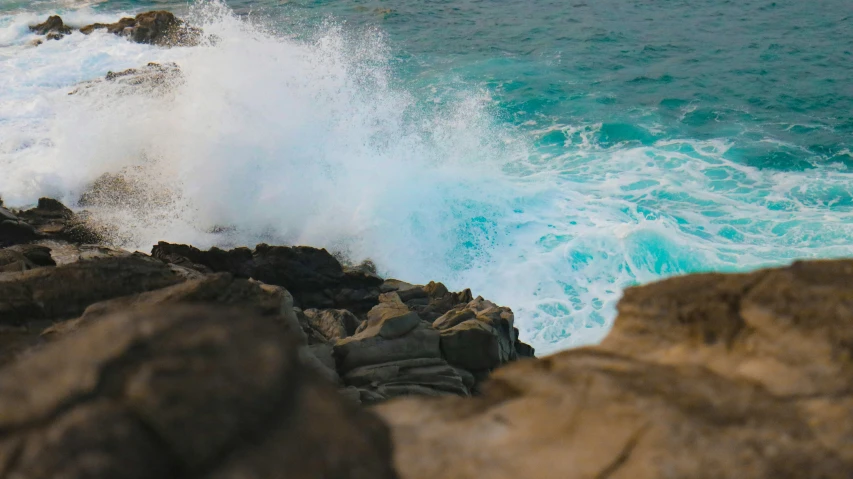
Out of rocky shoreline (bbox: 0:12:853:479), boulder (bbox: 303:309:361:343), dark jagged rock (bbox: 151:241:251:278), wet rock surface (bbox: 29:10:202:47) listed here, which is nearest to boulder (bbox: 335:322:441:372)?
boulder (bbox: 303:309:361:343)

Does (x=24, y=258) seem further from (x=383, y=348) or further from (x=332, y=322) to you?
(x=383, y=348)

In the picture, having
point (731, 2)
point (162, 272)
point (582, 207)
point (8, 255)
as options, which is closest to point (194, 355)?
point (162, 272)

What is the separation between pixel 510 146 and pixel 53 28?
2047 cm

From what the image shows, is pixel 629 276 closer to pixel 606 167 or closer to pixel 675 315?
pixel 606 167

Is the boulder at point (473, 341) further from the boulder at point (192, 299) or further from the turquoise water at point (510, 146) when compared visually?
the boulder at point (192, 299)

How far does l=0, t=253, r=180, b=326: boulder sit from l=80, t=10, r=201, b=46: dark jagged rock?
2144 centimetres

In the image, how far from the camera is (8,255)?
7.49 meters

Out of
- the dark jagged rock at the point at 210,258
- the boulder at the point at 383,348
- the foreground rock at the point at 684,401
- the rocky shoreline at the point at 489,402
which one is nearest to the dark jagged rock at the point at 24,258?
the dark jagged rock at the point at 210,258

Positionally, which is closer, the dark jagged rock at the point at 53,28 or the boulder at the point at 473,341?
the boulder at the point at 473,341

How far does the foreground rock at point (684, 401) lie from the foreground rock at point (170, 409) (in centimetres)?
63

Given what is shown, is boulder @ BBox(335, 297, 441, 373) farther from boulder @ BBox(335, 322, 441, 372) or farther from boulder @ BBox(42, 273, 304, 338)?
boulder @ BBox(42, 273, 304, 338)

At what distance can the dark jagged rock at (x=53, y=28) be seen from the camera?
87.6 ft

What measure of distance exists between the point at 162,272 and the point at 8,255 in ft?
9.26

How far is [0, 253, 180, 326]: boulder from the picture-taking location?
17.2ft
